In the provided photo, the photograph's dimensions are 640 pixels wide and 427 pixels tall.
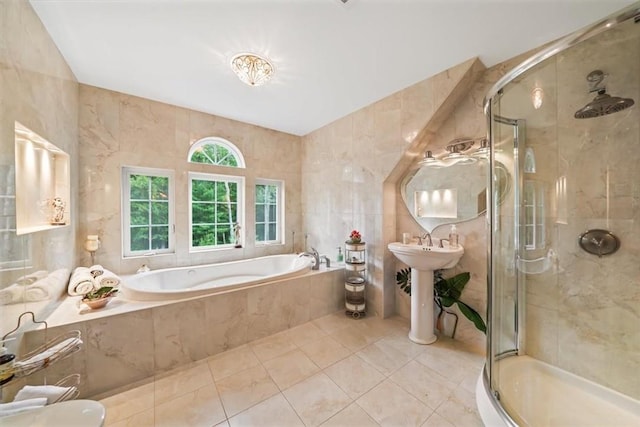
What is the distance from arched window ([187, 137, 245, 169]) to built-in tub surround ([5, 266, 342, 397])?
179cm

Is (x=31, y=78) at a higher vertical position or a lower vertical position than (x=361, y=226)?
higher

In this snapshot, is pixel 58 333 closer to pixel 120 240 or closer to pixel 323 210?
pixel 120 240

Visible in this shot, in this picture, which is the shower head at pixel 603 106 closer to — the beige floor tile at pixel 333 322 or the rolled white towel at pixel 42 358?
the beige floor tile at pixel 333 322

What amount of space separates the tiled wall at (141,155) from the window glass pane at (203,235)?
15 centimetres

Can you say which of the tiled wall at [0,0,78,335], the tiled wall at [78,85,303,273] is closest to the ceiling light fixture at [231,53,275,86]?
the tiled wall at [0,0,78,335]

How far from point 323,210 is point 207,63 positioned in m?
2.14

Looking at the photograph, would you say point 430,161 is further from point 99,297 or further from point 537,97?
point 99,297

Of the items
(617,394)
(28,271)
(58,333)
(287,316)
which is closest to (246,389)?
(287,316)

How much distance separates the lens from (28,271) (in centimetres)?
127

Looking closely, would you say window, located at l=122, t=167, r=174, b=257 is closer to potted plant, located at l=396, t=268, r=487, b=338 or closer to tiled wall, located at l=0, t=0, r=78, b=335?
tiled wall, located at l=0, t=0, r=78, b=335

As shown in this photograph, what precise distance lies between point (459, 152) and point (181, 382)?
2910mm

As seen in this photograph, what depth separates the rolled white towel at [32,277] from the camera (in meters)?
1.20

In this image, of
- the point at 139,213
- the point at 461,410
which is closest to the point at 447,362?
the point at 461,410

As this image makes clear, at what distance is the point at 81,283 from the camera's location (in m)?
1.79
